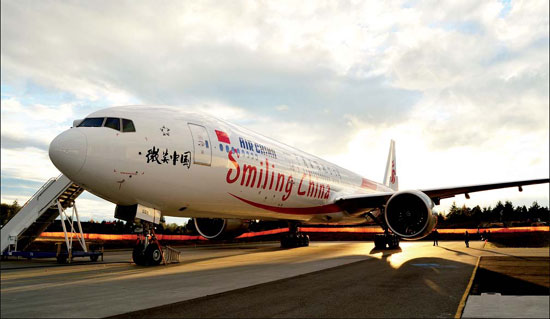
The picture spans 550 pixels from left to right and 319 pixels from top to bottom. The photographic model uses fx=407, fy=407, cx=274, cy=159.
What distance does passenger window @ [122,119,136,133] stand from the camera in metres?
10.3

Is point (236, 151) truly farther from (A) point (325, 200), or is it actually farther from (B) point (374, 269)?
(A) point (325, 200)

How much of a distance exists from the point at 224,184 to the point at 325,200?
8995mm

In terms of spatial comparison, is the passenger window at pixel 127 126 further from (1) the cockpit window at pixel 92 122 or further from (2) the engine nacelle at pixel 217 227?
(2) the engine nacelle at pixel 217 227

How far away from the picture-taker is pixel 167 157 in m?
10.7

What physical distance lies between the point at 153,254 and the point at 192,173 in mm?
2594

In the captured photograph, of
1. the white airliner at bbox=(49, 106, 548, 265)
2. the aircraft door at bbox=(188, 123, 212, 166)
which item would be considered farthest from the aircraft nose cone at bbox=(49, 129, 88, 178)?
the aircraft door at bbox=(188, 123, 212, 166)

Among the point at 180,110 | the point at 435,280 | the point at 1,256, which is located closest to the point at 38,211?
the point at 1,256

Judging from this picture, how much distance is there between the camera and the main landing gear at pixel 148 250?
1141cm

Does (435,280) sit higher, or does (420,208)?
(420,208)

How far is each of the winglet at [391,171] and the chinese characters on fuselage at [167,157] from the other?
2700 centimetres

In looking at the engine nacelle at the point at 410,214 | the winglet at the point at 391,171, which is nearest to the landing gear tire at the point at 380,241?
the engine nacelle at the point at 410,214

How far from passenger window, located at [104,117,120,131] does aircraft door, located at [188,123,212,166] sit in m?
2.07

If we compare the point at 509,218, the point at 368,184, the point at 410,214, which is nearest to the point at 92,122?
the point at 410,214

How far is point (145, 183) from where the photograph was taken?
1038cm
